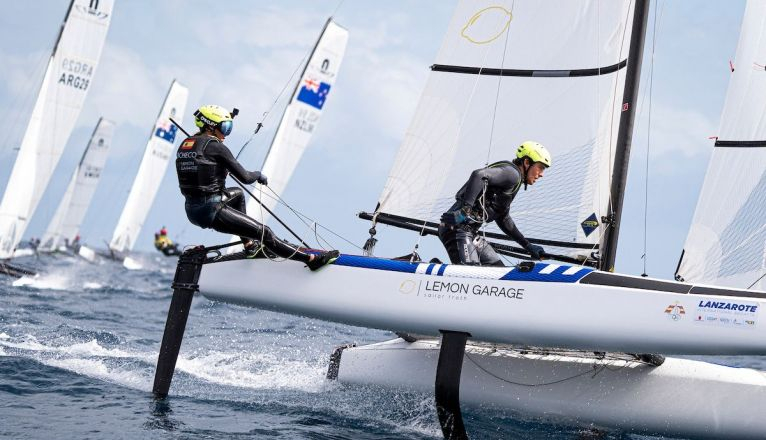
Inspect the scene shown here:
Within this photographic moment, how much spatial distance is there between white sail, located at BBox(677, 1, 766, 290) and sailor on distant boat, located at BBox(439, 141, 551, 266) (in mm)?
Result: 1839

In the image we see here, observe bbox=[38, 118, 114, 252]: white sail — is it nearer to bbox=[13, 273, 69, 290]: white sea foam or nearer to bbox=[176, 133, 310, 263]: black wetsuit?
bbox=[13, 273, 69, 290]: white sea foam

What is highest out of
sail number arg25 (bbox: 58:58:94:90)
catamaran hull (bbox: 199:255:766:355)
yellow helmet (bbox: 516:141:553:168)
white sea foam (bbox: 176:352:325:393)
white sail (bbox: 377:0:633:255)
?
sail number arg25 (bbox: 58:58:94:90)

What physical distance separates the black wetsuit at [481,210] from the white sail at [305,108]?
16.3m

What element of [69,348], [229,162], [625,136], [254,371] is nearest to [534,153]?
[625,136]

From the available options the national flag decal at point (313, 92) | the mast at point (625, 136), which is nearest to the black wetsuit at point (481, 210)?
the mast at point (625, 136)

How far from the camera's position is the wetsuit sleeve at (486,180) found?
20.4 ft

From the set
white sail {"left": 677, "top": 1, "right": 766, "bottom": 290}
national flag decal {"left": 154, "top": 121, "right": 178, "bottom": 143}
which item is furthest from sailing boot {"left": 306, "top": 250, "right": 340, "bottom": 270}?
national flag decal {"left": 154, "top": 121, "right": 178, "bottom": 143}

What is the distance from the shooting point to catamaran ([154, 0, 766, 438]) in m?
5.61

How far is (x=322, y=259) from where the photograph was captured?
6473 millimetres

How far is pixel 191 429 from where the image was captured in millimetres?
→ 5473

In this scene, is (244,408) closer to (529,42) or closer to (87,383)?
(87,383)

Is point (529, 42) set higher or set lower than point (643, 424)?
higher

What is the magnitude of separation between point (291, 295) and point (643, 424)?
8.85 feet

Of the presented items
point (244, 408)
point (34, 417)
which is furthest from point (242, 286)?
point (34, 417)
